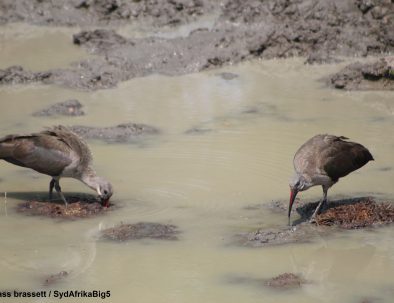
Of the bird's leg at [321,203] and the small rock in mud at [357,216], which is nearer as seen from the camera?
the small rock in mud at [357,216]

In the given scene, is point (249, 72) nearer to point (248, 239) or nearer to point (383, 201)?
point (383, 201)

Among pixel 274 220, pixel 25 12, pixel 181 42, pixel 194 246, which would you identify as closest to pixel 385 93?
pixel 181 42

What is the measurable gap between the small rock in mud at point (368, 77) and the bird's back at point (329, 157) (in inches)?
185

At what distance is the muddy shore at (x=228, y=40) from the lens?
48.9 ft

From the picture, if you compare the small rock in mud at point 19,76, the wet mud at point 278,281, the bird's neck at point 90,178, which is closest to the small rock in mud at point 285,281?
the wet mud at point 278,281

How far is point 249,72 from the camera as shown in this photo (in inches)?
591

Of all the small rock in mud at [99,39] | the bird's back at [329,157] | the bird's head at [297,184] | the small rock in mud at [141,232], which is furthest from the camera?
the small rock in mud at [99,39]

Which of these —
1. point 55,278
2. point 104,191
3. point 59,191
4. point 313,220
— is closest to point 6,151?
point 59,191

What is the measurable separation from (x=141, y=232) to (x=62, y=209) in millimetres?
1157

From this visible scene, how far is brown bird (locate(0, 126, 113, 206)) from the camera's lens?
32.0ft

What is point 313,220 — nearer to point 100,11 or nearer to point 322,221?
point 322,221

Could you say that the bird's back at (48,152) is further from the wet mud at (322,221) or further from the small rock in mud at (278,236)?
the small rock in mud at (278,236)

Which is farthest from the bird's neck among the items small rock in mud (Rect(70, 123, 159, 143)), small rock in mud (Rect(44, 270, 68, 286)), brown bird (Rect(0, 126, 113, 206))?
small rock in mud (Rect(70, 123, 159, 143))

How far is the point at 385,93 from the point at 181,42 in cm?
399
